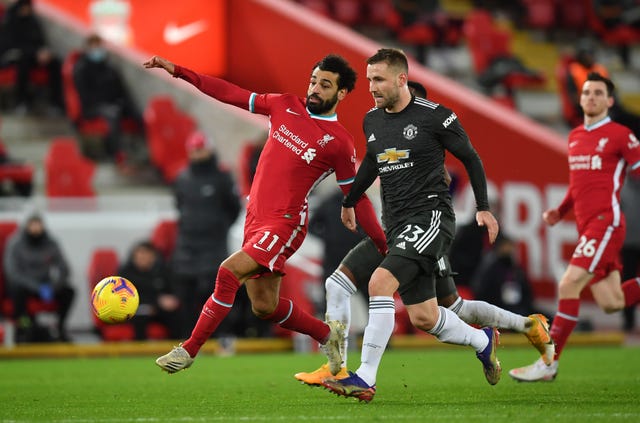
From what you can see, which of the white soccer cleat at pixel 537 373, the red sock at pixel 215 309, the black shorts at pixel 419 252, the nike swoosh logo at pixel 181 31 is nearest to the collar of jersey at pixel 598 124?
the white soccer cleat at pixel 537 373

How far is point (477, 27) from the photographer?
73.0ft

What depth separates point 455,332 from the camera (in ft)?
26.6

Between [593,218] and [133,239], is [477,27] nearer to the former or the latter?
[133,239]

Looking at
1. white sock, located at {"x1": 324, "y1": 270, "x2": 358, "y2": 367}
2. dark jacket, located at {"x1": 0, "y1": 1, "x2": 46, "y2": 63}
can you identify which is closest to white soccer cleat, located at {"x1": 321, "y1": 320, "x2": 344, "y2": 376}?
white sock, located at {"x1": 324, "y1": 270, "x2": 358, "y2": 367}

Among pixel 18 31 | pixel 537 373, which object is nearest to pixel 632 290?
pixel 537 373

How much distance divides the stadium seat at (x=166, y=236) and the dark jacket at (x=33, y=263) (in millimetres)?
1386

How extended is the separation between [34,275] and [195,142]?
2.45m

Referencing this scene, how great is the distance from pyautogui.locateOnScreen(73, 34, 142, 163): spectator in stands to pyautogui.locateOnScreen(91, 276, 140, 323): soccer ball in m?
10.1

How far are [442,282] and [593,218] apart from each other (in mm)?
1821

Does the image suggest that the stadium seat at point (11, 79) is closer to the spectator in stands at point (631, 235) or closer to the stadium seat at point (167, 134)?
the stadium seat at point (167, 134)

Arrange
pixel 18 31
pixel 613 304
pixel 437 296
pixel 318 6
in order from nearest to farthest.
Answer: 1. pixel 437 296
2. pixel 613 304
3. pixel 18 31
4. pixel 318 6

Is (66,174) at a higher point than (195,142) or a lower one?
lower

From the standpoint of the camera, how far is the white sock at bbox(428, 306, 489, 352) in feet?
26.4

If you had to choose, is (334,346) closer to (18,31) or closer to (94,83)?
(94,83)
